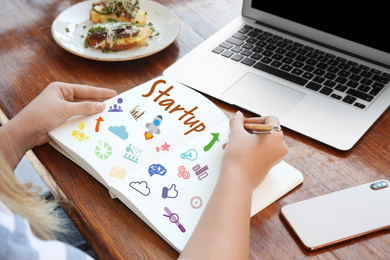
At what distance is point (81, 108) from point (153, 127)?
0.15 metres

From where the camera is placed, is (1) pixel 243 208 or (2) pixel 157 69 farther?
(2) pixel 157 69

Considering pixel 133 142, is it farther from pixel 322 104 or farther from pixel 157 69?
pixel 322 104

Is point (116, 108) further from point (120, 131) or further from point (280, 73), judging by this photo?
point (280, 73)

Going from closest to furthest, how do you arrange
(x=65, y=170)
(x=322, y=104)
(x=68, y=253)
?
1. (x=68, y=253)
2. (x=65, y=170)
3. (x=322, y=104)

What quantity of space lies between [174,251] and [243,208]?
13cm

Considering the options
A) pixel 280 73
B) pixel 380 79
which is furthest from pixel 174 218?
pixel 380 79

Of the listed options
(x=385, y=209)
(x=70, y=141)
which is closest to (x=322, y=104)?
(x=385, y=209)

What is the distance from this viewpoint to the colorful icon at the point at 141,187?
0.68m

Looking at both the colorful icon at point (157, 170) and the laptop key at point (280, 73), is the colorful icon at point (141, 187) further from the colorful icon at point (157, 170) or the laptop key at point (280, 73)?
the laptop key at point (280, 73)

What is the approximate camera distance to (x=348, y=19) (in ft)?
3.04

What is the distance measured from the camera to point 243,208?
639 millimetres

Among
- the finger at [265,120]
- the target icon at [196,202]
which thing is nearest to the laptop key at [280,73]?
the finger at [265,120]

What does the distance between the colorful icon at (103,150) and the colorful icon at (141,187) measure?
84 millimetres

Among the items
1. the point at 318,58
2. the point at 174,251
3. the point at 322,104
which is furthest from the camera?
the point at 318,58
